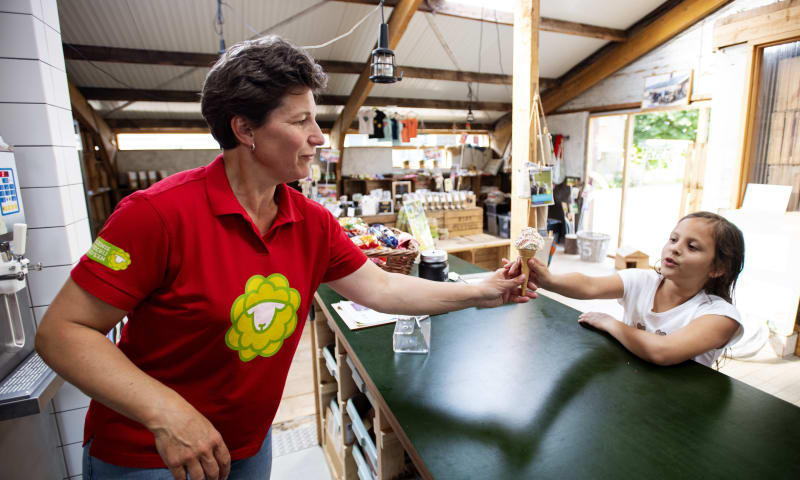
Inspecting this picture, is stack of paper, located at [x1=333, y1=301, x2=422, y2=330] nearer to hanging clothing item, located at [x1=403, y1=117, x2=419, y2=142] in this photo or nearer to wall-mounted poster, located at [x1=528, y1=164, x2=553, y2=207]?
wall-mounted poster, located at [x1=528, y1=164, x2=553, y2=207]

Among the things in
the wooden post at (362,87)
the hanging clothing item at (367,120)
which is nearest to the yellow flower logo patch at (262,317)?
the wooden post at (362,87)

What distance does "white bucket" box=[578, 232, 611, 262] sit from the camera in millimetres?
6395

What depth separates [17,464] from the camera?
1.53 m

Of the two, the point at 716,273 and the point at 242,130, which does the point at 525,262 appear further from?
the point at 242,130

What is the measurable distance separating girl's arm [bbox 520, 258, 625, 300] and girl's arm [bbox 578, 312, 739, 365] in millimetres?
284

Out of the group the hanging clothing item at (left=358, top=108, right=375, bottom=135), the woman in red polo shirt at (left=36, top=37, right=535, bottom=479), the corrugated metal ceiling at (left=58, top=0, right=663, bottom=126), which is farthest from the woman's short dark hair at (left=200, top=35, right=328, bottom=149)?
the hanging clothing item at (left=358, top=108, right=375, bottom=135)

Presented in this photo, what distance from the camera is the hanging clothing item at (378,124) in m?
6.67

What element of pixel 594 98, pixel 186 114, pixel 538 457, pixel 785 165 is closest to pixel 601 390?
pixel 538 457

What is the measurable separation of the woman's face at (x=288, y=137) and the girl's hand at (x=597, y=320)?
3.59 ft

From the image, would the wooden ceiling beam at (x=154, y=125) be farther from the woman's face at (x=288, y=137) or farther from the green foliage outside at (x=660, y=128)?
the green foliage outside at (x=660, y=128)

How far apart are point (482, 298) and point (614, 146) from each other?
746cm

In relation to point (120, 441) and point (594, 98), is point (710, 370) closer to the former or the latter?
point (120, 441)

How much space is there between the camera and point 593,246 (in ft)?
21.1

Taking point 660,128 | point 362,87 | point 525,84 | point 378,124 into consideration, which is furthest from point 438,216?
point 660,128
